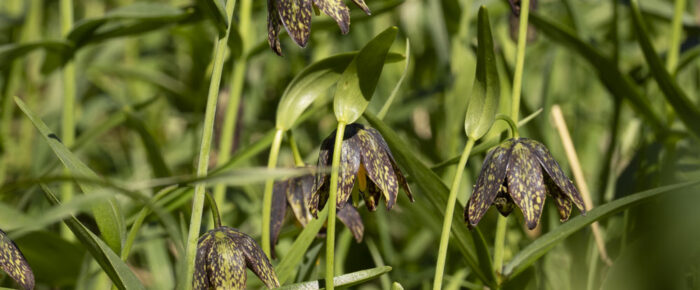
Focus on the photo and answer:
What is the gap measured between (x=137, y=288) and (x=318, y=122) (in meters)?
1.36

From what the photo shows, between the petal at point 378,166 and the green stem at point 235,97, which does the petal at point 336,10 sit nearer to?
the petal at point 378,166

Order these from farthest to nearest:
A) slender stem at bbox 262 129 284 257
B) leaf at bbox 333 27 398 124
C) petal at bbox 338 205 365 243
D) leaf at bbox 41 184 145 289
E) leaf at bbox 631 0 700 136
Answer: leaf at bbox 631 0 700 136 < petal at bbox 338 205 365 243 < slender stem at bbox 262 129 284 257 < leaf at bbox 333 27 398 124 < leaf at bbox 41 184 145 289

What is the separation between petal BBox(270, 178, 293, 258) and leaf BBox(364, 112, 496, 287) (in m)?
0.21

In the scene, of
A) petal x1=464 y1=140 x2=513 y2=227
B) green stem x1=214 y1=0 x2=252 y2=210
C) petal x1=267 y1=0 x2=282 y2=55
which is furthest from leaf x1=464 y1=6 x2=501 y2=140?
green stem x1=214 y1=0 x2=252 y2=210

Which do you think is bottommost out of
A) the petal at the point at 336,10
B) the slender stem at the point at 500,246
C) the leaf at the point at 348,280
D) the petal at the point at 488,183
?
the slender stem at the point at 500,246

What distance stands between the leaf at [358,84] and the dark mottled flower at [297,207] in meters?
0.25

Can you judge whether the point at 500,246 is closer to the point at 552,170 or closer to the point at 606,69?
the point at 552,170

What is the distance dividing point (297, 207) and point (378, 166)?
0.25 meters

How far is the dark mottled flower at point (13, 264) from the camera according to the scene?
0.86 m

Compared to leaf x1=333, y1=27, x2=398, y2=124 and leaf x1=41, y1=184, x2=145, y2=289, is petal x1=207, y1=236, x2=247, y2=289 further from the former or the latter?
leaf x1=333, y1=27, x2=398, y2=124

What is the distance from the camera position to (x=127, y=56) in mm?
2590

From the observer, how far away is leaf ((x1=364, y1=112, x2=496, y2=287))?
1009mm

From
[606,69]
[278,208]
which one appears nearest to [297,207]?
[278,208]

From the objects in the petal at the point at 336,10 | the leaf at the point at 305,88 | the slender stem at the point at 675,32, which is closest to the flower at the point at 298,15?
the petal at the point at 336,10
